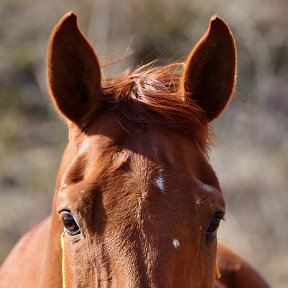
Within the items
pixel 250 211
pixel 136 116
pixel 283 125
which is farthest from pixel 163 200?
pixel 283 125

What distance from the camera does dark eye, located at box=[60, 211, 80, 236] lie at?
109 inches

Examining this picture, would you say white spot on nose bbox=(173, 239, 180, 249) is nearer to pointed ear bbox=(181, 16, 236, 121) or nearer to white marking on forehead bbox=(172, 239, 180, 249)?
white marking on forehead bbox=(172, 239, 180, 249)

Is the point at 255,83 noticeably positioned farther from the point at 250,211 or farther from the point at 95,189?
the point at 95,189

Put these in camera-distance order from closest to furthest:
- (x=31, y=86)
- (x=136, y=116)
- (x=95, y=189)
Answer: (x=95, y=189)
(x=136, y=116)
(x=31, y=86)

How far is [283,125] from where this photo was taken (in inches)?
465

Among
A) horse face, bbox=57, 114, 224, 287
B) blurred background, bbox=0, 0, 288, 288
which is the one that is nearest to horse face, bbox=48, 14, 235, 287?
horse face, bbox=57, 114, 224, 287

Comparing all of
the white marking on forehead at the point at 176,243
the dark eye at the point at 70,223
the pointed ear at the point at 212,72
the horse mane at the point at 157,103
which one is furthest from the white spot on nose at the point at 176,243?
the pointed ear at the point at 212,72

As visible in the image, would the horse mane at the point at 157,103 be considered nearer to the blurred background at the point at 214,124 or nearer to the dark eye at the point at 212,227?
the dark eye at the point at 212,227

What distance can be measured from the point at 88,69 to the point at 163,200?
722 millimetres

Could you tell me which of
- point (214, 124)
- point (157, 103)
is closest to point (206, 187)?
point (157, 103)

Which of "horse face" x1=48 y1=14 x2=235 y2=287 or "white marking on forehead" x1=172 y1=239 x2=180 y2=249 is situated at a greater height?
"horse face" x1=48 y1=14 x2=235 y2=287

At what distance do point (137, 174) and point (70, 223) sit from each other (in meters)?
0.32

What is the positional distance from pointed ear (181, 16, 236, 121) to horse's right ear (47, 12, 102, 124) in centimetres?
38

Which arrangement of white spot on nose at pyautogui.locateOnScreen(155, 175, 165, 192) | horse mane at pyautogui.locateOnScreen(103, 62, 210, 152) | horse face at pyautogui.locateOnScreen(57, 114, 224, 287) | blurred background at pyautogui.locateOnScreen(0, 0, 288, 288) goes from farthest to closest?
1. blurred background at pyautogui.locateOnScreen(0, 0, 288, 288)
2. horse mane at pyautogui.locateOnScreen(103, 62, 210, 152)
3. white spot on nose at pyautogui.locateOnScreen(155, 175, 165, 192)
4. horse face at pyautogui.locateOnScreen(57, 114, 224, 287)
